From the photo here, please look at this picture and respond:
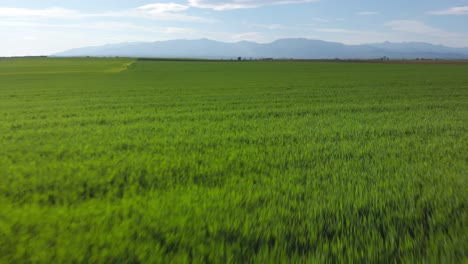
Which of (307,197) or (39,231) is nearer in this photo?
(39,231)

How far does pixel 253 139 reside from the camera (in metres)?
7.79

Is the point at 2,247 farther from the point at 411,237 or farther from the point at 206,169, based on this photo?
→ the point at 411,237

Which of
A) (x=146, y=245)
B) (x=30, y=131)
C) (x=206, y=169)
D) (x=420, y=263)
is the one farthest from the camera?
(x=30, y=131)

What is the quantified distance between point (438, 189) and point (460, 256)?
1679mm

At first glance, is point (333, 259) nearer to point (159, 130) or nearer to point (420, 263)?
point (420, 263)

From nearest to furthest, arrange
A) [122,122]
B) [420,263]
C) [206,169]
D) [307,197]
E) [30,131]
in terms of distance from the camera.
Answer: [420,263] < [307,197] < [206,169] < [30,131] < [122,122]

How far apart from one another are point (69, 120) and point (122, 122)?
191 cm

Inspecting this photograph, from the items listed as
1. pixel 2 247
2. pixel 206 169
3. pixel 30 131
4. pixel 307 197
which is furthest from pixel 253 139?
pixel 30 131

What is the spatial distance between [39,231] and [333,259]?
9.84 feet

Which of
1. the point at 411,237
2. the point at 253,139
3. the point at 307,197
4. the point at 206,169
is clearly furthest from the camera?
the point at 253,139

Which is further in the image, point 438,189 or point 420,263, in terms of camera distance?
point 438,189

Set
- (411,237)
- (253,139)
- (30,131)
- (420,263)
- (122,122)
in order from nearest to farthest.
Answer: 1. (420,263)
2. (411,237)
3. (253,139)
4. (30,131)
5. (122,122)

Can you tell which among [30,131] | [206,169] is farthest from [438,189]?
[30,131]

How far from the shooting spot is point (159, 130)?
9.13 meters
